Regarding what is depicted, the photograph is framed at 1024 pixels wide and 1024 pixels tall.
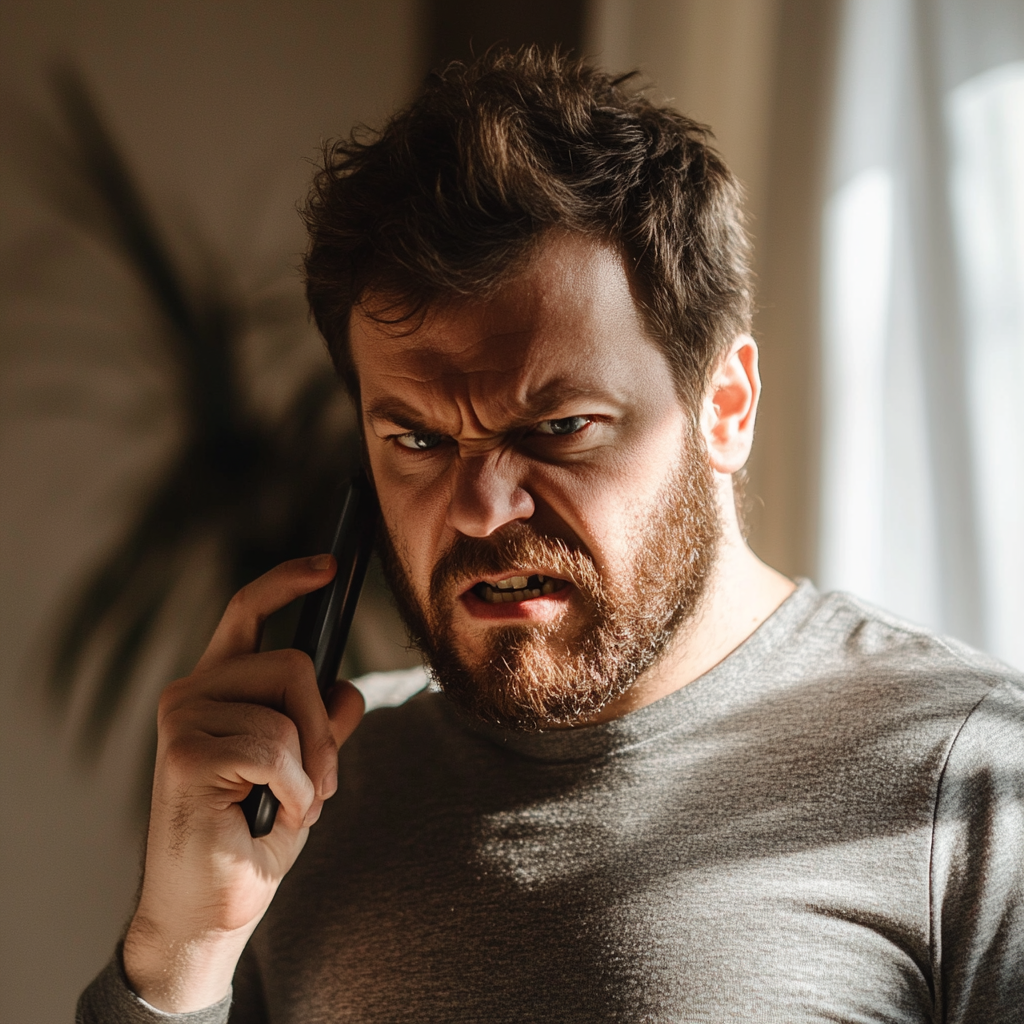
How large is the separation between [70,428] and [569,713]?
1.23 m

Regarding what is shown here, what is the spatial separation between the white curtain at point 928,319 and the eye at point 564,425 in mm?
565

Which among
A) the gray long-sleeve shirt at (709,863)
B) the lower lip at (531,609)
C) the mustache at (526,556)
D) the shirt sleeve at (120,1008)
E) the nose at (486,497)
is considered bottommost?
the shirt sleeve at (120,1008)

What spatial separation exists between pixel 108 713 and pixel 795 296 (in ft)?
4.48

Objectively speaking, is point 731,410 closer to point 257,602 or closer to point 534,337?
point 534,337

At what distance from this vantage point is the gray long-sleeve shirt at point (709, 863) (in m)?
0.84

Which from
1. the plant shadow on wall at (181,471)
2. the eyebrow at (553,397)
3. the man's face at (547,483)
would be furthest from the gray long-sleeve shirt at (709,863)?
the plant shadow on wall at (181,471)

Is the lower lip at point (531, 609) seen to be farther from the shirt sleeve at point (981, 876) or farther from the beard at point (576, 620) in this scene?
the shirt sleeve at point (981, 876)

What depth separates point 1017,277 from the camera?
1.13 m

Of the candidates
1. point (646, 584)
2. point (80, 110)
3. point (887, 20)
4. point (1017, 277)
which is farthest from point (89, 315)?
point (1017, 277)

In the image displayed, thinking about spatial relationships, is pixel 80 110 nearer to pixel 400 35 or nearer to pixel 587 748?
pixel 400 35

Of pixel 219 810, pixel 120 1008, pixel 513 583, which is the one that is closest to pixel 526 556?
pixel 513 583

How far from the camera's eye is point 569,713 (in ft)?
3.12

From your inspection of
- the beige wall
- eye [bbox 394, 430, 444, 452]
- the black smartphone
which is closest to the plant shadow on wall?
the beige wall

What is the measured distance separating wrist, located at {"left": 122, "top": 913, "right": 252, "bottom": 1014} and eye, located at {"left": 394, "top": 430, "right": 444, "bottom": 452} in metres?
0.56
